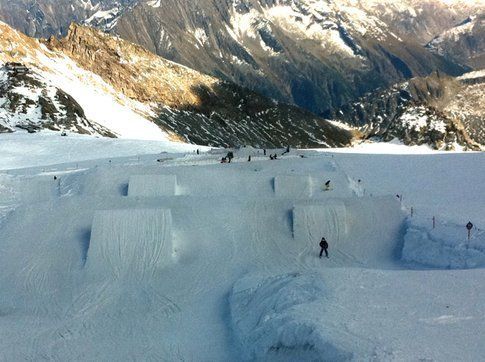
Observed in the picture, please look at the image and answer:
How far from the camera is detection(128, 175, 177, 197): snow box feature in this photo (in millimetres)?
38844

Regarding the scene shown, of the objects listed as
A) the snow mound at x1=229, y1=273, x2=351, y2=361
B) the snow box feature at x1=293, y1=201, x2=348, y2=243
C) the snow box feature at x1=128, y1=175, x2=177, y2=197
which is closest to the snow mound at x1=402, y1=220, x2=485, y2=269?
the snow box feature at x1=293, y1=201, x2=348, y2=243

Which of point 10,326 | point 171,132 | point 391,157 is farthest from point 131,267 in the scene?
point 171,132

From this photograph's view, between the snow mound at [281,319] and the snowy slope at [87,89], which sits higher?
the snowy slope at [87,89]

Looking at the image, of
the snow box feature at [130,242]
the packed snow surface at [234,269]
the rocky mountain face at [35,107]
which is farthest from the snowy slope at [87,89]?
the snow box feature at [130,242]

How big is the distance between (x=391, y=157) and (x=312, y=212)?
3181 centimetres

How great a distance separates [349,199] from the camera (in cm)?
3425

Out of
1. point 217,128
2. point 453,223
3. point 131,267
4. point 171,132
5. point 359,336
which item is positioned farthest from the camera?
point 217,128

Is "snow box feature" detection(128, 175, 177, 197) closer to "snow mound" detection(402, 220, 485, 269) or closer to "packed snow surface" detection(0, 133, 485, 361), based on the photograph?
"packed snow surface" detection(0, 133, 485, 361)

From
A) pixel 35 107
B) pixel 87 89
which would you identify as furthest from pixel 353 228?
pixel 87 89

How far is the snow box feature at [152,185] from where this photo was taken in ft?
127

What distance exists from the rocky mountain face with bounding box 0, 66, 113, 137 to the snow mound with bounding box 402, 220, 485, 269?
269 ft

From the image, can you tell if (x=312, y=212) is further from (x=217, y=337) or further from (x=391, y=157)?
(x=391, y=157)

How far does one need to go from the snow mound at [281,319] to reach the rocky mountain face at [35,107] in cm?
8330

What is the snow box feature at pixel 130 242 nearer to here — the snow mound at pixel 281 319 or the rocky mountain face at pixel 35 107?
the snow mound at pixel 281 319
